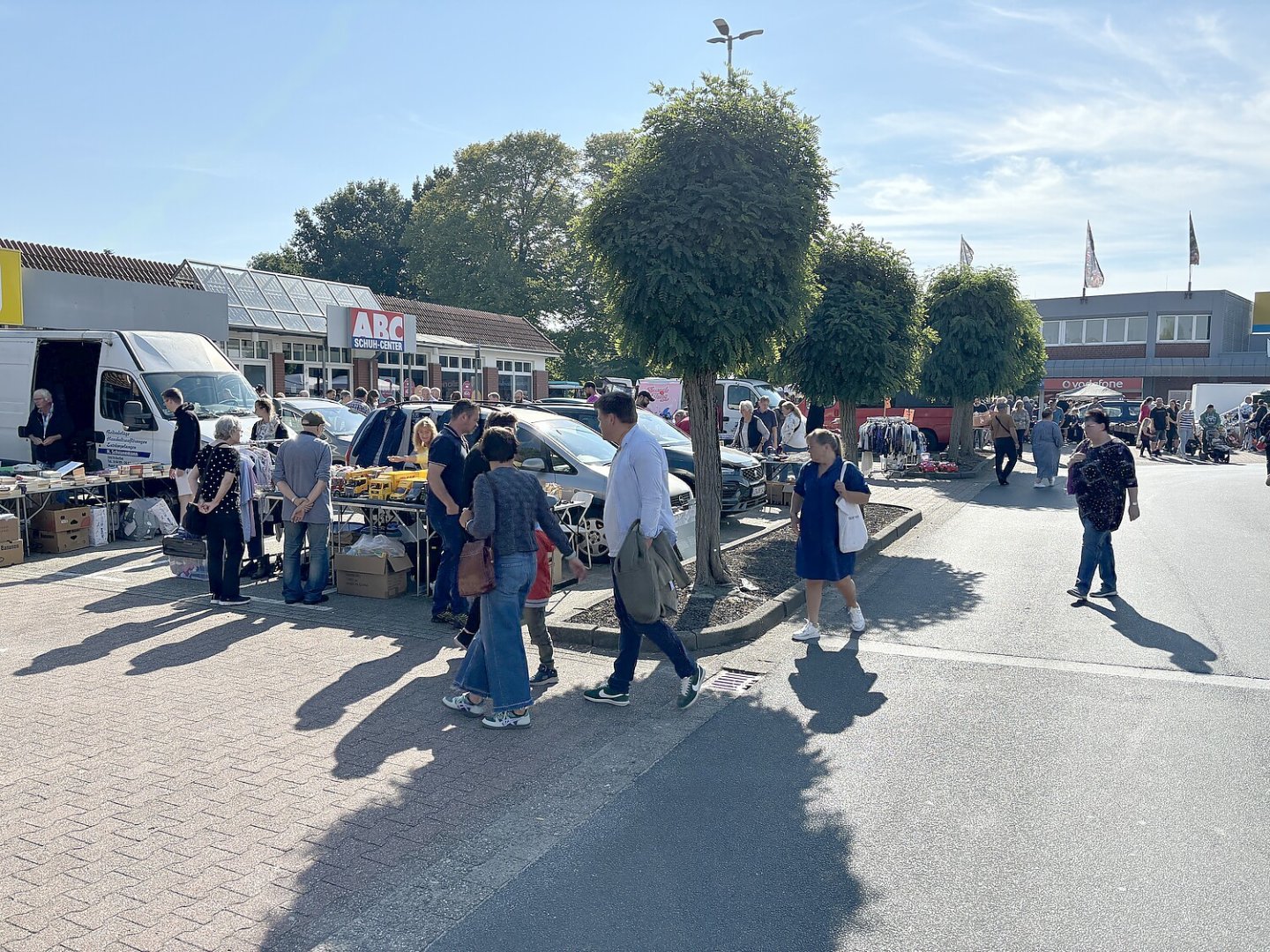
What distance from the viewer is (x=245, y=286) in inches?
1115

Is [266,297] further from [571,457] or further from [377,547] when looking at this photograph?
[377,547]

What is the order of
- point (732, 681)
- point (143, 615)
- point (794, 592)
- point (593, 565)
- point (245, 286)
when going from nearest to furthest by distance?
point (732, 681) → point (143, 615) → point (794, 592) → point (593, 565) → point (245, 286)

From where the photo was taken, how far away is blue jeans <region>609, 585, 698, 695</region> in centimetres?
606

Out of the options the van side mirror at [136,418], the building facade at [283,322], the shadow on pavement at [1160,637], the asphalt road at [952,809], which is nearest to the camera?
the asphalt road at [952,809]

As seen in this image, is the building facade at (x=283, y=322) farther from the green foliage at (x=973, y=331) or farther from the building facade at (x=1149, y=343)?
the building facade at (x=1149, y=343)

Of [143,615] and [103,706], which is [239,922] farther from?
[143,615]

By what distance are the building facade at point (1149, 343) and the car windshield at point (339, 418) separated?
167 ft

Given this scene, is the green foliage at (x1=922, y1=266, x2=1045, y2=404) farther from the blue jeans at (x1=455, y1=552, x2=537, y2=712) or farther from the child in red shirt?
the blue jeans at (x1=455, y1=552, x2=537, y2=712)

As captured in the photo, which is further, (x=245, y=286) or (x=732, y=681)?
(x=245, y=286)

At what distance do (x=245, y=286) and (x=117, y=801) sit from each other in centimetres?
2631

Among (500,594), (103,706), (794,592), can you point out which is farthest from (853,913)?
(794,592)

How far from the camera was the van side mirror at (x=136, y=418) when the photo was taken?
13227 millimetres

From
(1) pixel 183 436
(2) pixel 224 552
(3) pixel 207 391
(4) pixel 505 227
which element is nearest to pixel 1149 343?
(4) pixel 505 227

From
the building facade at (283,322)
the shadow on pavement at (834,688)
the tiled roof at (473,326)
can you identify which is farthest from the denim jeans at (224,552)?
the tiled roof at (473,326)
